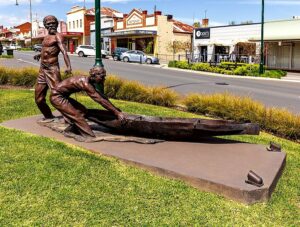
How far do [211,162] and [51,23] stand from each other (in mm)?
3997

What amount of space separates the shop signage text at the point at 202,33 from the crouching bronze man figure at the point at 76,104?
34649mm

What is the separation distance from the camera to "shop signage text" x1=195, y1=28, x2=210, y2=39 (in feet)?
129

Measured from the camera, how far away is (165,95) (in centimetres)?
1102

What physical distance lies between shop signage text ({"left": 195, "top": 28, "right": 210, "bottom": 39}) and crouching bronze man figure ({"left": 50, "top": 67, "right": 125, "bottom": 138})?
34.6 meters

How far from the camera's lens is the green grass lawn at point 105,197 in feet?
12.9

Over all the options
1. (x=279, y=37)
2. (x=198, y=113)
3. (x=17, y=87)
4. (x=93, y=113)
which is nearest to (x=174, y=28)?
(x=279, y=37)

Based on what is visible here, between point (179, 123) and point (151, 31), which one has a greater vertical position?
point (151, 31)

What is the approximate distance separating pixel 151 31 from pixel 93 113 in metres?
38.9

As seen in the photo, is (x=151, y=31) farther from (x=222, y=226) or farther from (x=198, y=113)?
(x=222, y=226)

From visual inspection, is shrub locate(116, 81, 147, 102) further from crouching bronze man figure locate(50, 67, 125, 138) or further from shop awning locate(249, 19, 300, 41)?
shop awning locate(249, 19, 300, 41)

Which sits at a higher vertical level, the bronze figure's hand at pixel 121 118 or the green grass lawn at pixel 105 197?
the bronze figure's hand at pixel 121 118

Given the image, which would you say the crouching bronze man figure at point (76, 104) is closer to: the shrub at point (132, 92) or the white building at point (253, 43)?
the shrub at point (132, 92)

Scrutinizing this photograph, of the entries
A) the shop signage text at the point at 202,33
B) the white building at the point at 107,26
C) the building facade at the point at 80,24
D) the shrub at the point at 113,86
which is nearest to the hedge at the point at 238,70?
the shop signage text at the point at 202,33

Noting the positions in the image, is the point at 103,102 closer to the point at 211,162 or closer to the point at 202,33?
the point at 211,162
